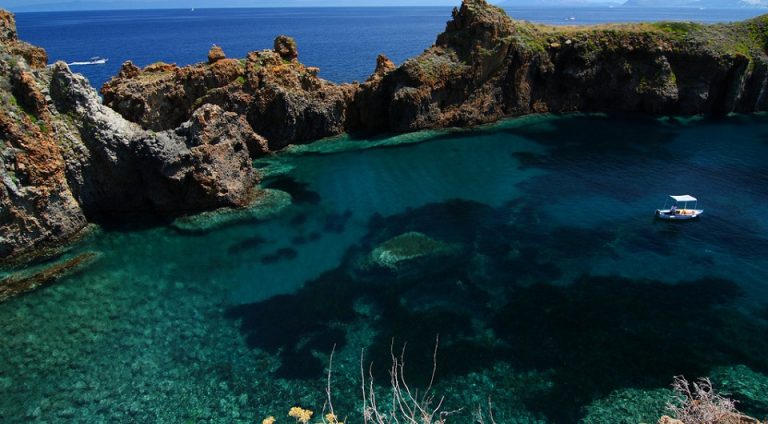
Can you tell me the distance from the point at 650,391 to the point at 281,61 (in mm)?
55068

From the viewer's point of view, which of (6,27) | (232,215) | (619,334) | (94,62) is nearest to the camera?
(619,334)

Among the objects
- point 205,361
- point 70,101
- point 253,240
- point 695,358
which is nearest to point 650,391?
point 695,358

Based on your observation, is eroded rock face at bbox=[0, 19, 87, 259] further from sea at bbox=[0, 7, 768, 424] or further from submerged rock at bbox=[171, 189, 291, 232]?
submerged rock at bbox=[171, 189, 291, 232]

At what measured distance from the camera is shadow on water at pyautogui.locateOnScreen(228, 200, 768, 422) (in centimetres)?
2534

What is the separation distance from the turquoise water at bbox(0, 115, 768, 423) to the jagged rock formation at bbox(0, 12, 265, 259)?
346 cm

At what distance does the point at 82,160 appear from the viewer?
40.7 metres

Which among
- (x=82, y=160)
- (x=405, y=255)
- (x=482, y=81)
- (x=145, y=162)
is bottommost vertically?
(x=405, y=255)

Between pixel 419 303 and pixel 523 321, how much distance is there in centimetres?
671

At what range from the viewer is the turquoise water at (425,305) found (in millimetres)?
24281

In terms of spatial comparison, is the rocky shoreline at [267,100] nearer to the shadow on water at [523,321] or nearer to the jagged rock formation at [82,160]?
the jagged rock formation at [82,160]

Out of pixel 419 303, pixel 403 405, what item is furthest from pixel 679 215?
pixel 403 405

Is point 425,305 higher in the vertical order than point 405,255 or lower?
lower

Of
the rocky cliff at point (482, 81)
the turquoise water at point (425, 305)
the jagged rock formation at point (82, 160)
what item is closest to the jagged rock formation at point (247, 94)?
the rocky cliff at point (482, 81)

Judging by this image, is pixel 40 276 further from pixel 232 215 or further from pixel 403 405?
pixel 403 405
